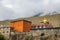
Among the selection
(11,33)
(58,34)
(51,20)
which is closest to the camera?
(58,34)

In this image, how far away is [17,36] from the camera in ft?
119

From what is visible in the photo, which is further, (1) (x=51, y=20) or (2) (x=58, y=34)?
(1) (x=51, y=20)

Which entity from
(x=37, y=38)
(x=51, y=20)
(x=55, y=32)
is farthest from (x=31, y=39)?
(x=51, y=20)

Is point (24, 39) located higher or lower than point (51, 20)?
lower

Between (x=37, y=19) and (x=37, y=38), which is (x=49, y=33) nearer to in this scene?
(x=37, y=38)

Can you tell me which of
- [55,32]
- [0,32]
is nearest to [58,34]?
[55,32]

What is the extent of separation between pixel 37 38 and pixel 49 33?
6.79 feet

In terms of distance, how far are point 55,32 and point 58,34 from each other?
783 mm

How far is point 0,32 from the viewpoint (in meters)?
39.5

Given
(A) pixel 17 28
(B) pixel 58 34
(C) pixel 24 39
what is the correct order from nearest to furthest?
(B) pixel 58 34 < (C) pixel 24 39 < (A) pixel 17 28

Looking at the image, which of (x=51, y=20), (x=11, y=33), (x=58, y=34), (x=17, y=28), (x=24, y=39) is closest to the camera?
(x=58, y=34)

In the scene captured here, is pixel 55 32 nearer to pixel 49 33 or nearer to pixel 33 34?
pixel 49 33

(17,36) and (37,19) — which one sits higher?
(37,19)

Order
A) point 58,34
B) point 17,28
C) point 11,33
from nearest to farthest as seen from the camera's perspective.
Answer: point 58,34, point 11,33, point 17,28
